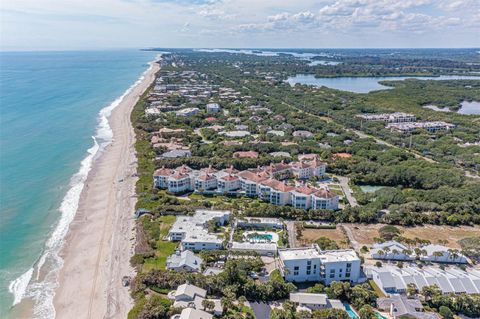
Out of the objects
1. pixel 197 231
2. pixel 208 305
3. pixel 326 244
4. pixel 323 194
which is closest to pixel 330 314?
pixel 208 305

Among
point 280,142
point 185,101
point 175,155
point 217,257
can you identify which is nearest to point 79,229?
point 217,257

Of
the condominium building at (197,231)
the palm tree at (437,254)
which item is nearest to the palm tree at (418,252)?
the palm tree at (437,254)

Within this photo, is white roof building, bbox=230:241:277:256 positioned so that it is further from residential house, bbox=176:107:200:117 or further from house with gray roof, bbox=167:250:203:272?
residential house, bbox=176:107:200:117

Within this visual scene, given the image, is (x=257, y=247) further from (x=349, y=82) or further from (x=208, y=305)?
(x=349, y=82)

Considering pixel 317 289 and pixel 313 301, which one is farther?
pixel 317 289

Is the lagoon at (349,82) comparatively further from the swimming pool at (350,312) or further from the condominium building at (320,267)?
the swimming pool at (350,312)

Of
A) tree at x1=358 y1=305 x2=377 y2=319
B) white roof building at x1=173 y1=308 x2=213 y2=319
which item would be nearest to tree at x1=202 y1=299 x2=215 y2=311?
white roof building at x1=173 y1=308 x2=213 y2=319

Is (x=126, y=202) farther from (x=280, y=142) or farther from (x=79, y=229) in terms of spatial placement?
(x=280, y=142)
